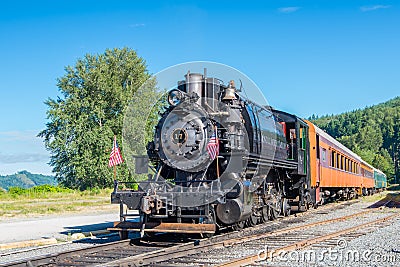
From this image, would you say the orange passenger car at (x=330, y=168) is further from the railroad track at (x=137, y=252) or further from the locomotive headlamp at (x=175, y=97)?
the locomotive headlamp at (x=175, y=97)

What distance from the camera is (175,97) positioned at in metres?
11.4

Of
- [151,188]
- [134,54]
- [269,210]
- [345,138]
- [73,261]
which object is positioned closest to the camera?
[73,261]

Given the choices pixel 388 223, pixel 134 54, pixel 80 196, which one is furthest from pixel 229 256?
pixel 134 54

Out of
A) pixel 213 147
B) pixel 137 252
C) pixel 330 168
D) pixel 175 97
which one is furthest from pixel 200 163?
pixel 330 168

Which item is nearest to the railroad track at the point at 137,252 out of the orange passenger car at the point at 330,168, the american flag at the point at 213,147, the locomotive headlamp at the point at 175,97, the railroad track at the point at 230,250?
the railroad track at the point at 230,250

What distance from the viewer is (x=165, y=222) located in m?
11.0

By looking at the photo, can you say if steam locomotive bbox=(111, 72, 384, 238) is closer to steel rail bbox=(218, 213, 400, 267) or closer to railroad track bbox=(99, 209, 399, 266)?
railroad track bbox=(99, 209, 399, 266)

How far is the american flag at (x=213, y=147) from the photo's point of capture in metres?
10.8

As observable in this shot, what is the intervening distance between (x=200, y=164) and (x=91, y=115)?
38.6 meters

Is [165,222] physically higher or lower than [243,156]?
lower

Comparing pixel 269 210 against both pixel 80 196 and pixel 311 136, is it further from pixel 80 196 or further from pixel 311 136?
pixel 80 196

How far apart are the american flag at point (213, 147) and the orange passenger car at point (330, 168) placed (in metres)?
8.89

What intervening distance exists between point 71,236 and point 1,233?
10.5 feet

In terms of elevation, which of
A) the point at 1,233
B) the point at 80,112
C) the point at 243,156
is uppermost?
the point at 80,112
